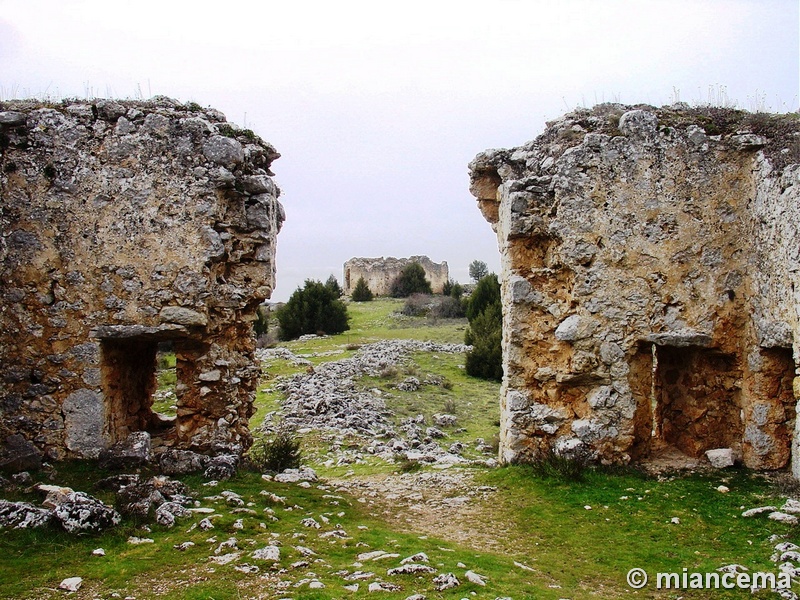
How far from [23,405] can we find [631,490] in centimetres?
635

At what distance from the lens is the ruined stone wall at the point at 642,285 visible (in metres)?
7.76

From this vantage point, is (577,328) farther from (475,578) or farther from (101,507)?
(101,507)

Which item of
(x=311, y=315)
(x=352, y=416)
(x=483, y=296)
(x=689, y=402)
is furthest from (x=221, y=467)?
(x=483, y=296)

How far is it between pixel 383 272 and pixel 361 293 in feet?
6.70

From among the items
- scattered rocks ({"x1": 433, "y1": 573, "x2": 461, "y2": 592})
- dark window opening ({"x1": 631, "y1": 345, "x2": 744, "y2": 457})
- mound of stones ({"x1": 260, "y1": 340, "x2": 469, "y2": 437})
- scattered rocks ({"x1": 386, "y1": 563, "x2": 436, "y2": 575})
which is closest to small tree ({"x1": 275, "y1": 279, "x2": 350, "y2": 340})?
mound of stones ({"x1": 260, "y1": 340, "x2": 469, "y2": 437})

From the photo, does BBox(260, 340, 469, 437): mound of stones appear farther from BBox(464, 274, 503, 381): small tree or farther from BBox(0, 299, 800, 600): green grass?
BBox(0, 299, 800, 600): green grass

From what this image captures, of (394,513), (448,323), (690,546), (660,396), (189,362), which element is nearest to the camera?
(690,546)

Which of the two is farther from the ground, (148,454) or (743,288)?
(743,288)

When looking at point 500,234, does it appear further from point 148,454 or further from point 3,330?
point 3,330

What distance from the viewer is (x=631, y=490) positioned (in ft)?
23.1

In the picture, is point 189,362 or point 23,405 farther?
point 189,362

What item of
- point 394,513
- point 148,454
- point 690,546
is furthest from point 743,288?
point 148,454

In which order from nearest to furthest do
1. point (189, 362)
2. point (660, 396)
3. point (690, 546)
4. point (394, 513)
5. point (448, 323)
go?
point (690, 546), point (394, 513), point (189, 362), point (660, 396), point (448, 323)
